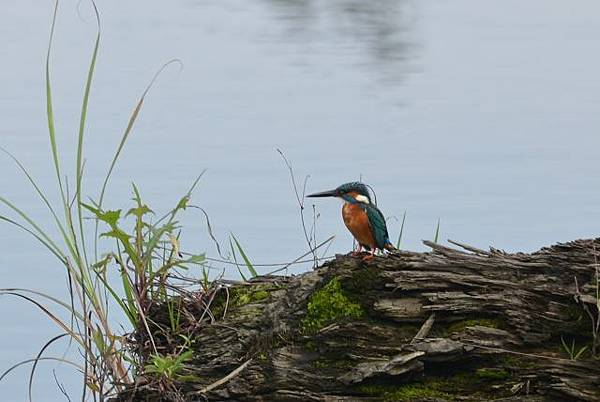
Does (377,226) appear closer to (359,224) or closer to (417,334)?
(359,224)

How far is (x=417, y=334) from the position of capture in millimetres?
4520

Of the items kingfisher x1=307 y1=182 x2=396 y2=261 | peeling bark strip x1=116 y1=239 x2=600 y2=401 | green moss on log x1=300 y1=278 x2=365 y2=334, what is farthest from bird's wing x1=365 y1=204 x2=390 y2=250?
green moss on log x1=300 y1=278 x2=365 y2=334

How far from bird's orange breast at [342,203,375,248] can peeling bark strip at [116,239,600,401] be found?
22 centimetres

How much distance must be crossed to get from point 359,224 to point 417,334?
629mm

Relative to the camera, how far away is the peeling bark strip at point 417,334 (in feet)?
14.5

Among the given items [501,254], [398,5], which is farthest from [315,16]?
[501,254]

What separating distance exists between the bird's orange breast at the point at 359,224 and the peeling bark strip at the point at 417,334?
223mm

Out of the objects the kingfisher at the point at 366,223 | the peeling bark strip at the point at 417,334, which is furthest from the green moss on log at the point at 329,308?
the kingfisher at the point at 366,223

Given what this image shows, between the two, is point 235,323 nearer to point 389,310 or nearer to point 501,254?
point 389,310

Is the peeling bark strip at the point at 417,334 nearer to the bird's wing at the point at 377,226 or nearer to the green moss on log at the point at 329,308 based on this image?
the green moss on log at the point at 329,308

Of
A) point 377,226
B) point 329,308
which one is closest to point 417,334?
point 329,308

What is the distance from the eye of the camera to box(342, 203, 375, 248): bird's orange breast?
5.00 meters

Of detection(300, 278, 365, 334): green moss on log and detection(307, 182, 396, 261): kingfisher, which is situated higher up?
→ detection(307, 182, 396, 261): kingfisher

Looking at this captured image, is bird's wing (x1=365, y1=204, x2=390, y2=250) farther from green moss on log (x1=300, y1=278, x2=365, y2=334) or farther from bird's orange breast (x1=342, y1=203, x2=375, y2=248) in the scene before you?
green moss on log (x1=300, y1=278, x2=365, y2=334)
